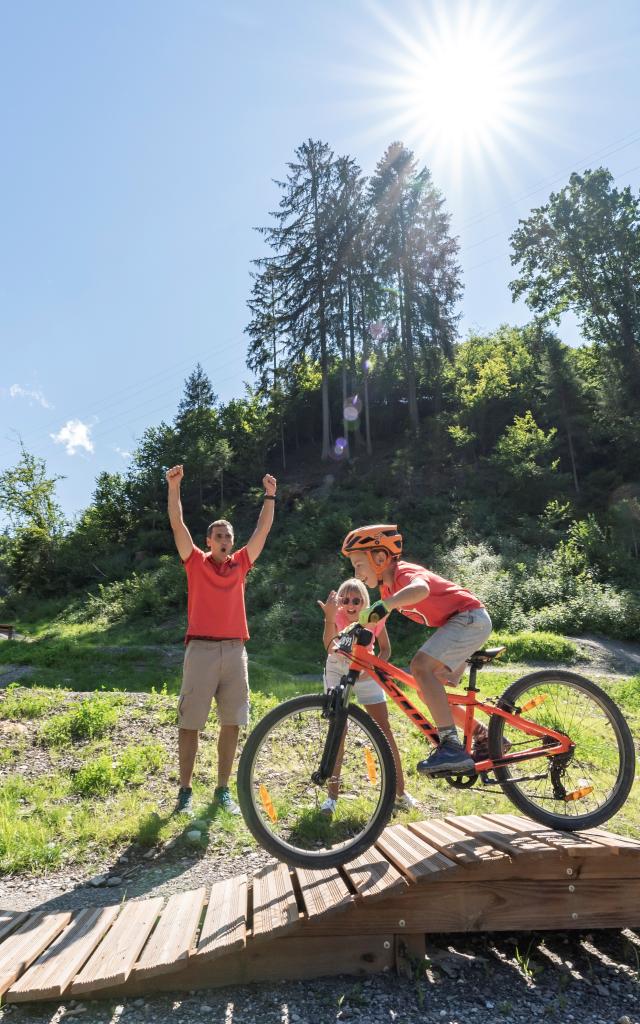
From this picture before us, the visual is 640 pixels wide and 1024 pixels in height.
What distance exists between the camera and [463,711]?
3.98m

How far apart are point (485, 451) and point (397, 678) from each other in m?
32.7

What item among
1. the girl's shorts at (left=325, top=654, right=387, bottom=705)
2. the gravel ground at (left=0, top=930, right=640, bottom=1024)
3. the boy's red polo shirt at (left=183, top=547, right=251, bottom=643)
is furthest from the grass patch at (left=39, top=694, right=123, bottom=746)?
the gravel ground at (left=0, top=930, right=640, bottom=1024)

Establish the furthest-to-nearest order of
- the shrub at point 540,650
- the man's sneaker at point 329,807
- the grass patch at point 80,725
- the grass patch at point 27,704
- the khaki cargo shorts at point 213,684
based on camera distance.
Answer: the shrub at point 540,650, the grass patch at point 27,704, the grass patch at point 80,725, the khaki cargo shorts at point 213,684, the man's sneaker at point 329,807

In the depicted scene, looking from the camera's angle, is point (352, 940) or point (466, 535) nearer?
point (352, 940)

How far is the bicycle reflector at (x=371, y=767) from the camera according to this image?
363 cm

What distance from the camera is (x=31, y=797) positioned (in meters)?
5.46

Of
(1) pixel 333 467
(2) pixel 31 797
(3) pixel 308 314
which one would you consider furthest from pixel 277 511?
(2) pixel 31 797

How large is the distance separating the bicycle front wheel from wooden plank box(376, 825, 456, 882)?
0.18 metres

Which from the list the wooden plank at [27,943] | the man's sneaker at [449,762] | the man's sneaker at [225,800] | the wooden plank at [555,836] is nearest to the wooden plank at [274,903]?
the man's sneaker at [449,762]

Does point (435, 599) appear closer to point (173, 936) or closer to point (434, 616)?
point (434, 616)

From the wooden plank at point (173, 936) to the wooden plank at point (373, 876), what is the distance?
0.89m

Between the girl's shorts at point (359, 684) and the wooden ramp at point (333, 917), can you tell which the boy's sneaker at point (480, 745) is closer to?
the wooden ramp at point (333, 917)

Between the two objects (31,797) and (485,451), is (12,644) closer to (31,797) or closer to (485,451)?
(31,797)

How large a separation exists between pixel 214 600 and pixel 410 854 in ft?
8.38
